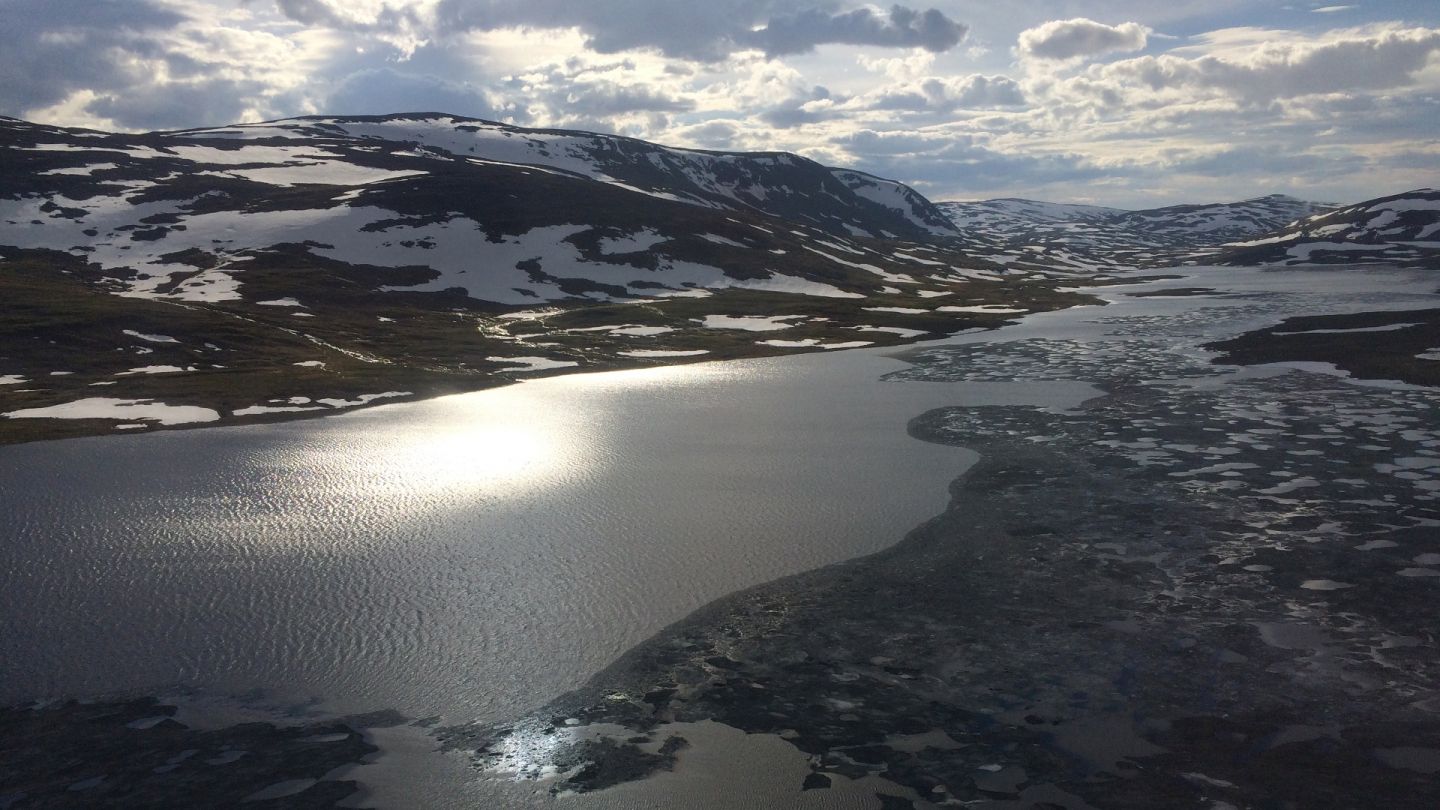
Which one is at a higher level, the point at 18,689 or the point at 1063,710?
the point at 18,689

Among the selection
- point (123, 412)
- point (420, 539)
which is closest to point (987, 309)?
point (123, 412)

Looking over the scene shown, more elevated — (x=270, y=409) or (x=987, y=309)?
(x=270, y=409)

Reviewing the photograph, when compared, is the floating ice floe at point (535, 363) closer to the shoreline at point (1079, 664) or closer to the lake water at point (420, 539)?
the lake water at point (420, 539)

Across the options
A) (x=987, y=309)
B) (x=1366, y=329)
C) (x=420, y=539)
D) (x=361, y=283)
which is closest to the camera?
(x=420, y=539)

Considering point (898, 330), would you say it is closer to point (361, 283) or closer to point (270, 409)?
point (270, 409)

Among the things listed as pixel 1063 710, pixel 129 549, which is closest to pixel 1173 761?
pixel 1063 710

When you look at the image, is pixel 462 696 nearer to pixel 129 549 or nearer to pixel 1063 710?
pixel 1063 710

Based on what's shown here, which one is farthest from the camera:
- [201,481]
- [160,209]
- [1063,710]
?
[160,209]
